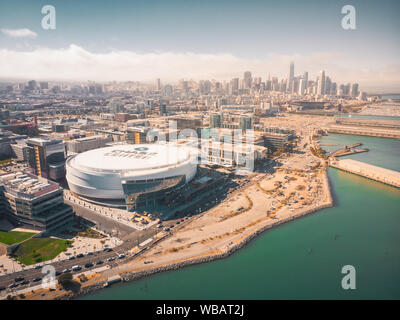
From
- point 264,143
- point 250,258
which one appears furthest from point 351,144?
point 250,258

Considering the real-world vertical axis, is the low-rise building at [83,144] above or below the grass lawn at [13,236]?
above

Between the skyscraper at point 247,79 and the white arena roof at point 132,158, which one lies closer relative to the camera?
the white arena roof at point 132,158

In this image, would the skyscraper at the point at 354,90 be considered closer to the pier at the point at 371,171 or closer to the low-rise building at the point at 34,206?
the pier at the point at 371,171

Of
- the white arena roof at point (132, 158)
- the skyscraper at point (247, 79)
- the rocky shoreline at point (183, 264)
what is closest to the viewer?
the rocky shoreline at point (183, 264)

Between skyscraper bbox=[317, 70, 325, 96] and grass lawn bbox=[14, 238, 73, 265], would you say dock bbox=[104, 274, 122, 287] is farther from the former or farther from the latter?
skyscraper bbox=[317, 70, 325, 96]

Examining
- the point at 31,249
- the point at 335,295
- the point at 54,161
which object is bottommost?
the point at 335,295

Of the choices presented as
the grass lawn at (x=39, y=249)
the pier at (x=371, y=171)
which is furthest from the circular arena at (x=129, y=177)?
the pier at (x=371, y=171)

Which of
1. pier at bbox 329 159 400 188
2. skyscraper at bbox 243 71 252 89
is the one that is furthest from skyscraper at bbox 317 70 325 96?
pier at bbox 329 159 400 188

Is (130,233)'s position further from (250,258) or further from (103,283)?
(250,258)
